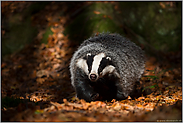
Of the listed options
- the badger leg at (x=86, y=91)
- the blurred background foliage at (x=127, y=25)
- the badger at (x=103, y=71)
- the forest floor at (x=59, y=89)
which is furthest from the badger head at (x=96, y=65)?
the blurred background foliage at (x=127, y=25)

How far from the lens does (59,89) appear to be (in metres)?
5.37

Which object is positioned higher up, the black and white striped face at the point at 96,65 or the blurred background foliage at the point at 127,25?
the blurred background foliage at the point at 127,25

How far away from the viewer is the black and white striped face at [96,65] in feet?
11.4

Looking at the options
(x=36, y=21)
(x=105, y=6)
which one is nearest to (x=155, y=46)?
(x=105, y=6)

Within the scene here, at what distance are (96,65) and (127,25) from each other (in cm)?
395

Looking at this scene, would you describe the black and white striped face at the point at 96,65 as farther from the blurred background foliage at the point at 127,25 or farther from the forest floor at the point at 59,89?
the blurred background foliage at the point at 127,25

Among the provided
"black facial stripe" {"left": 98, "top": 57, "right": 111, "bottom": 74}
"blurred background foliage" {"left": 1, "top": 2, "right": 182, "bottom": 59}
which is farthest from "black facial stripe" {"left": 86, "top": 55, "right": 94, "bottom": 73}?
"blurred background foliage" {"left": 1, "top": 2, "right": 182, "bottom": 59}

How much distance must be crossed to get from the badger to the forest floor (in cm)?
28

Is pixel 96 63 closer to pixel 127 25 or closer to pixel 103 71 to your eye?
pixel 103 71

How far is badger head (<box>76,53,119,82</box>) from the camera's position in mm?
3479

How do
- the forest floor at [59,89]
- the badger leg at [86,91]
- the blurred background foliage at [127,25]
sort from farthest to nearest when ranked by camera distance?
the blurred background foliage at [127,25] < the badger leg at [86,91] < the forest floor at [59,89]

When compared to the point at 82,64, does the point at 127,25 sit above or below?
above

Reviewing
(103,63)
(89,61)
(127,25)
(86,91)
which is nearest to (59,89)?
(86,91)

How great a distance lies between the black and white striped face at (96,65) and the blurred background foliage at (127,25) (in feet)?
9.40
